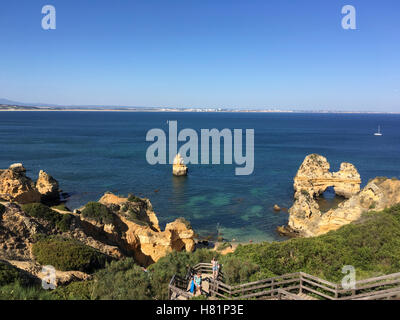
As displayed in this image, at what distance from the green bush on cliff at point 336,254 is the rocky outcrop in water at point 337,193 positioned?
37.0 ft

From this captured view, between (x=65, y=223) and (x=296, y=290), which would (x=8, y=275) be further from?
(x=296, y=290)

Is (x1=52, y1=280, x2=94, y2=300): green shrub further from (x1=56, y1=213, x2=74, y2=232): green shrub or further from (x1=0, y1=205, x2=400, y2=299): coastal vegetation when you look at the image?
(x1=56, y1=213, x2=74, y2=232): green shrub

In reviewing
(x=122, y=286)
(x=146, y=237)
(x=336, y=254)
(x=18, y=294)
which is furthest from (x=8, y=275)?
(x=336, y=254)

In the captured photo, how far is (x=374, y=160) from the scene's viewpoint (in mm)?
78688

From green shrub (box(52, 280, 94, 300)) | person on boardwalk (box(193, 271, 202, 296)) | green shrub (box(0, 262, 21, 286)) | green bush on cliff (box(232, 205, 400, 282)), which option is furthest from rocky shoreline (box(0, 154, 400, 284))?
green bush on cliff (box(232, 205, 400, 282))

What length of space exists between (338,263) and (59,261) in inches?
579

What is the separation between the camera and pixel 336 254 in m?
15.7

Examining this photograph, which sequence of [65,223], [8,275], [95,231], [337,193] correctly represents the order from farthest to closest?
[337,193], [95,231], [65,223], [8,275]

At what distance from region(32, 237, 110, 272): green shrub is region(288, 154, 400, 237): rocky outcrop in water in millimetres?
23379

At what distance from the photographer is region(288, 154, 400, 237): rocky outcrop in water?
2950cm

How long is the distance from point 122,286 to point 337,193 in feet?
161

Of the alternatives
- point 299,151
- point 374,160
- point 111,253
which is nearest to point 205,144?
point 299,151

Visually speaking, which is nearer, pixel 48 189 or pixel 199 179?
pixel 48 189
